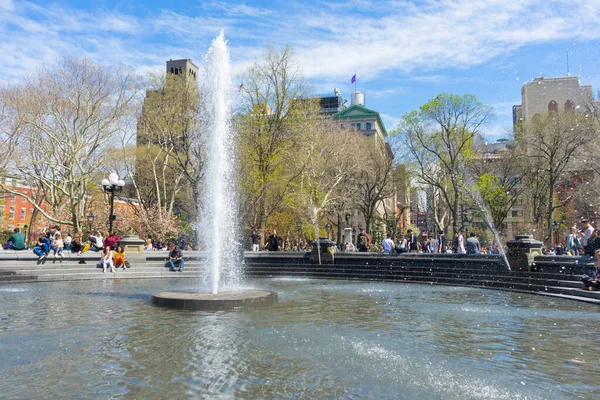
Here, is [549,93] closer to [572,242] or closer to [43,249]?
[572,242]

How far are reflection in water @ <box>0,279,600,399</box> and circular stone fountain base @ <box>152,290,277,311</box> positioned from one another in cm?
34

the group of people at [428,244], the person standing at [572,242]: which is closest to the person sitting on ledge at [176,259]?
the group of people at [428,244]

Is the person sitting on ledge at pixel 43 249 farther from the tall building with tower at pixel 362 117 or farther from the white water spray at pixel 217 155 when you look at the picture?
the tall building with tower at pixel 362 117

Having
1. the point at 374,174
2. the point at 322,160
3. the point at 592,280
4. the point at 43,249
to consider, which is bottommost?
the point at 592,280

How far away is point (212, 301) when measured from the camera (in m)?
10.9

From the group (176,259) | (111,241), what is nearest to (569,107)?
(176,259)

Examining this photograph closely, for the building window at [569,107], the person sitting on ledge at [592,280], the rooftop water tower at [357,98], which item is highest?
the rooftop water tower at [357,98]

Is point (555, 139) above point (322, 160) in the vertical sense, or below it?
above

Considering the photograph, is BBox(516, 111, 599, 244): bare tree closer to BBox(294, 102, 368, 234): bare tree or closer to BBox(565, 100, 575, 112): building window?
BBox(565, 100, 575, 112): building window

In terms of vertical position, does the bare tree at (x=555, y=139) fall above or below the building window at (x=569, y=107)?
below

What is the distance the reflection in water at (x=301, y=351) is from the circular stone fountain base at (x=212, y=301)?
1.11 feet

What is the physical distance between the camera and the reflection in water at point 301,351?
209 inches

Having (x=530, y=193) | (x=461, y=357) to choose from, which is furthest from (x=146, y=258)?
(x=530, y=193)

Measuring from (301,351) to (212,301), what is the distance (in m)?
4.44
